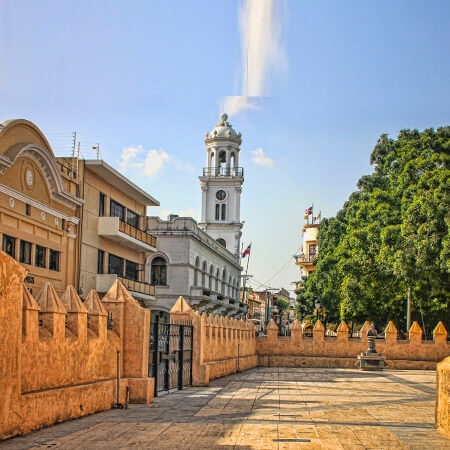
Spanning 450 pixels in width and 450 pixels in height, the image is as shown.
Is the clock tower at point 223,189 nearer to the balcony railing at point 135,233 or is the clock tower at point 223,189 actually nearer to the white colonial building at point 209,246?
the white colonial building at point 209,246

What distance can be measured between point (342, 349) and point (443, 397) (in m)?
23.4

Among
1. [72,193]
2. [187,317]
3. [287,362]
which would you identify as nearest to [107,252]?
[72,193]

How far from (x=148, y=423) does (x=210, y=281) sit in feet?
129

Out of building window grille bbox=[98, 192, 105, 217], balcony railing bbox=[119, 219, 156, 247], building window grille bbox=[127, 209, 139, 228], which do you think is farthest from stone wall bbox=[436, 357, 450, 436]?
building window grille bbox=[127, 209, 139, 228]

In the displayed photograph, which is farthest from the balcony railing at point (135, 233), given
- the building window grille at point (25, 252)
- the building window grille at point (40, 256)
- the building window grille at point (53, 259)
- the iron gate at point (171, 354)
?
the iron gate at point (171, 354)

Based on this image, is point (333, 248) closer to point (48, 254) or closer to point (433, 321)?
point (433, 321)

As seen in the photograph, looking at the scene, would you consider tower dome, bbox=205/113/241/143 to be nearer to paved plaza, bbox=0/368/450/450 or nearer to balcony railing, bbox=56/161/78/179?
balcony railing, bbox=56/161/78/179

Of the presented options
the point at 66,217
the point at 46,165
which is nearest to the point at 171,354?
the point at 46,165

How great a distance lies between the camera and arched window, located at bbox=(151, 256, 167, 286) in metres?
43.0

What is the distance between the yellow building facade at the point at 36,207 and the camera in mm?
21391

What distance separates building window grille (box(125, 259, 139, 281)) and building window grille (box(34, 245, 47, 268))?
11570 mm

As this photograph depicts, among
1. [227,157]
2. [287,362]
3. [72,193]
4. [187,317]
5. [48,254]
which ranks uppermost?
[227,157]

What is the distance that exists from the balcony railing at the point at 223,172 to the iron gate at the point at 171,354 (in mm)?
47273

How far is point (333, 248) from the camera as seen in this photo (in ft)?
144
